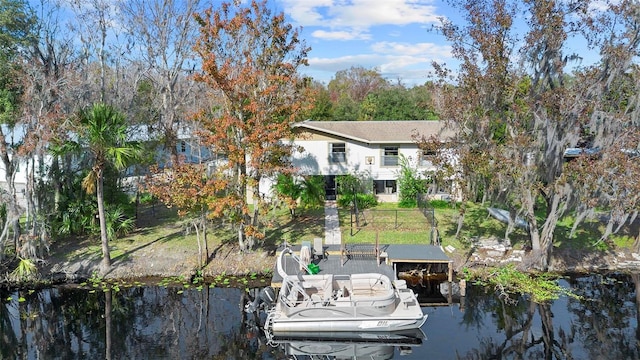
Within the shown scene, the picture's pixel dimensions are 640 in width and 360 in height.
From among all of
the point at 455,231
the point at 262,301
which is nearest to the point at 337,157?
the point at 455,231

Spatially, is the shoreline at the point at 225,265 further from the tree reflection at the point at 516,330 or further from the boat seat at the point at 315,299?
the boat seat at the point at 315,299

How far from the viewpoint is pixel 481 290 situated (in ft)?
67.9

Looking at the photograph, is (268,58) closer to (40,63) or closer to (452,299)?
(40,63)

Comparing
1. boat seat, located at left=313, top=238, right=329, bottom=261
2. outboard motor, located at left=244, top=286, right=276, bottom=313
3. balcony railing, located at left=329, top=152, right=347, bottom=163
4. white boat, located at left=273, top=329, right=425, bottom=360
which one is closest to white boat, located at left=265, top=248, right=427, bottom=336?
white boat, located at left=273, top=329, right=425, bottom=360

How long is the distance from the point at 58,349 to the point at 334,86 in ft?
234

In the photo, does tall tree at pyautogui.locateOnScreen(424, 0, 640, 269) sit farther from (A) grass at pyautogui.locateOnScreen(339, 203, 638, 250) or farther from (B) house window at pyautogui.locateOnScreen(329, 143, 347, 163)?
(B) house window at pyautogui.locateOnScreen(329, 143, 347, 163)

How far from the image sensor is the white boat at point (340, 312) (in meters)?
16.8

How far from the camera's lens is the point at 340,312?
17.0 metres

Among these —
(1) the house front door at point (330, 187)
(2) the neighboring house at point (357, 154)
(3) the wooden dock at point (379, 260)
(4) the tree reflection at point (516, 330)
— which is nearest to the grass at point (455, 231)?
(3) the wooden dock at point (379, 260)

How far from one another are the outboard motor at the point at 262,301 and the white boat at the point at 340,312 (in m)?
1.06

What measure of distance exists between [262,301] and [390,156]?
53.8 feet

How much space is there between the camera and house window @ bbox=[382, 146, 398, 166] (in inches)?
1289

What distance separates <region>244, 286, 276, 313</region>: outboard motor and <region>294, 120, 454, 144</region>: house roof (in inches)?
531

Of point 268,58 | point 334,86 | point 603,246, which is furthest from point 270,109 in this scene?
point 334,86
